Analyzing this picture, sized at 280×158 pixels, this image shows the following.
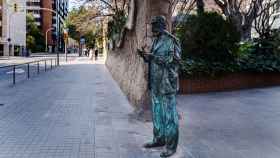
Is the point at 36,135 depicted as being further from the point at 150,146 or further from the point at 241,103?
the point at 241,103

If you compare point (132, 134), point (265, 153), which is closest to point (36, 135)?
point (132, 134)

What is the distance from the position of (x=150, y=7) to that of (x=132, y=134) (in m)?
3.20

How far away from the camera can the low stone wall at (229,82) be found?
14.9m

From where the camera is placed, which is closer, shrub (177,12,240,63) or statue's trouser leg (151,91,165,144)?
statue's trouser leg (151,91,165,144)

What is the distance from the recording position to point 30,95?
14164mm

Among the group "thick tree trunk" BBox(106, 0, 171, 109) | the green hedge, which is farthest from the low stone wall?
"thick tree trunk" BBox(106, 0, 171, 109)

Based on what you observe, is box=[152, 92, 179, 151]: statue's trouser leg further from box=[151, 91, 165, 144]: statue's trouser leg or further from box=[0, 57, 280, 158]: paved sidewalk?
box=[0, 57, 280, 158]: paved sidewalk

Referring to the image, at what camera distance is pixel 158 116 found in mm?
6520

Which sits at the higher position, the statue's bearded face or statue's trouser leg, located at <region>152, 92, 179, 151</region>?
the statue's bearded face

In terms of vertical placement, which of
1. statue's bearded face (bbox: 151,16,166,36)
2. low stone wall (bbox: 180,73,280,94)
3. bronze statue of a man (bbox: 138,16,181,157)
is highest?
statue's bearded face (bbox: 151,16,166,36)

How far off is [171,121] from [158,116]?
336 millimetres

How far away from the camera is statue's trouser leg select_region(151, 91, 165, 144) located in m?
6.42

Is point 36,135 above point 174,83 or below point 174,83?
below

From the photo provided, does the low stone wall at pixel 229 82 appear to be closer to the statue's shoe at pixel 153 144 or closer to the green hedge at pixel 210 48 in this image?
the green hedge at pixel 210 48
